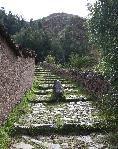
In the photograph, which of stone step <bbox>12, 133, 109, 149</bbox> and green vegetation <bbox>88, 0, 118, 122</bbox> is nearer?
stone step <bbox>12, 133, 109, 149</bbox>

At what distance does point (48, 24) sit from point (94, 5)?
114184 millimetres

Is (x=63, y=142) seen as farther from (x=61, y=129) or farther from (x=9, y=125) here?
(x=9, y=125)

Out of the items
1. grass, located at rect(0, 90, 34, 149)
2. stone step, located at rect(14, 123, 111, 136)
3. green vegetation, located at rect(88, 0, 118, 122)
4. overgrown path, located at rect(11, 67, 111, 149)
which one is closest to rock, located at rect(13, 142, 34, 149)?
overgrown path, located at rect(11, 67, 111, 149)

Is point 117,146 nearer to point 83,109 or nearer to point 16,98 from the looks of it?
point 83,109

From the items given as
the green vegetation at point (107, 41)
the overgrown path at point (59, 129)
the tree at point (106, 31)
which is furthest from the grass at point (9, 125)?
the tree at point (106, 31)

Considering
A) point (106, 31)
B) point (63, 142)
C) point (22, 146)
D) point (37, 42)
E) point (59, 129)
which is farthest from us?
point (37, 42)

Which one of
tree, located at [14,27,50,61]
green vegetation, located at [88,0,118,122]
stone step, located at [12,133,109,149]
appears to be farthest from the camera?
tree, located at [14,27,50,61]

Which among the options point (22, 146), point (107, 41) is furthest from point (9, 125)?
point (107, 41)

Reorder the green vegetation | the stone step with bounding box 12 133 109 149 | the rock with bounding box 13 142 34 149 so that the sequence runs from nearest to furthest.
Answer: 1. the rock with bounding box 13 142 34 149
2. the stone step with bounding box 12 133 109 149
3. the green vegetation

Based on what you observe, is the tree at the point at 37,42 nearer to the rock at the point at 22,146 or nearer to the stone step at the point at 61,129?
the stone step at the point at 61,129

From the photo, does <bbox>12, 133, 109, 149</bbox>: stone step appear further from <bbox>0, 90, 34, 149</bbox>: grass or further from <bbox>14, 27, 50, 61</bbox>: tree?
<bbox>14, 27, 50, 61</bbox>: tree

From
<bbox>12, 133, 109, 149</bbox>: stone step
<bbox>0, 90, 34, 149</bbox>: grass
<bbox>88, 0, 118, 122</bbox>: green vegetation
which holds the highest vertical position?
<bbox>88, 0, 118, 122</bbox>: green vegetation

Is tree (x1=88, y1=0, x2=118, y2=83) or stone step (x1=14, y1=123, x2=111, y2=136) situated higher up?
tree (x1=88, y1=0, x2=118, y2=83)

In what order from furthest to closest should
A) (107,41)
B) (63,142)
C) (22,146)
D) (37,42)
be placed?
(37,42) → (107,41) → (63,142) → (22,146)
